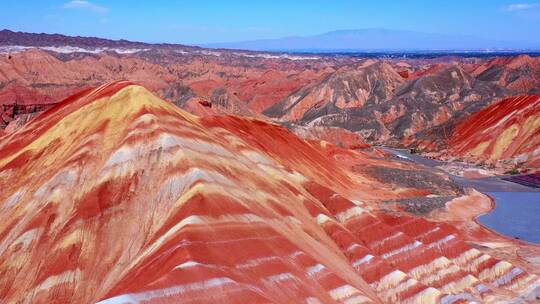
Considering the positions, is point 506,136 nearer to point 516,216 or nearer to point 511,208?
point 511,208

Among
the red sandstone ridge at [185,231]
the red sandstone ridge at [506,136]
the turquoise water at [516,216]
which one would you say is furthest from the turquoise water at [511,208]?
the red sandstone ridge at [185,231]

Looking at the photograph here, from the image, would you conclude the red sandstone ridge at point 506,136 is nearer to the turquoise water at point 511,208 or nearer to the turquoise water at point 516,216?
the turquoise water at point 511,208

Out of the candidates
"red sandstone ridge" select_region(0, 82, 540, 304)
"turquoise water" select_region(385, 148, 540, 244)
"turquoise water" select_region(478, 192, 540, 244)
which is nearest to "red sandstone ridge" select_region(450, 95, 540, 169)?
"turquoise water" select_region(385, 148, 540, 244)

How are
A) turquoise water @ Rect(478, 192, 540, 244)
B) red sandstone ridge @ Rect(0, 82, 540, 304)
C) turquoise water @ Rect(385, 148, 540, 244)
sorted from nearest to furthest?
1. red sandstone ridge @ Rect(0, 82, 540, 304)
2. turquoise water @ Rect(478, 192, 540, 244)
3. turquoise water @ Rect(385, 148, 540, 244)

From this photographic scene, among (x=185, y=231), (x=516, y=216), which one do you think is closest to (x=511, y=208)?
(x=516, y=216)

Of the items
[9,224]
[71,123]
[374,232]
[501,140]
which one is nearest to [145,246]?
[9,224]

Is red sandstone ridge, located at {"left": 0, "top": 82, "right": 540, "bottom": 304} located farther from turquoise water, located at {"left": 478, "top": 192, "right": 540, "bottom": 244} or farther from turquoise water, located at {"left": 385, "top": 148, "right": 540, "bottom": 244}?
turquoise water, located at {"left": 385, "top": 148, "right": 540, "bottom": 244}

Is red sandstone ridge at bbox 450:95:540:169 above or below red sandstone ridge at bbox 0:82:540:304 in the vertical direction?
below
